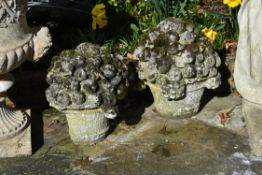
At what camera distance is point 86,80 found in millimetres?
4125

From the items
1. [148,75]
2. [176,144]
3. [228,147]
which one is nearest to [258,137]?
[228,147]

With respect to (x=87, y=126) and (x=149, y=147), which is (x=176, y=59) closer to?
(x=149, y=147)

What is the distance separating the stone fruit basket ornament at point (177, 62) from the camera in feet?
14.4

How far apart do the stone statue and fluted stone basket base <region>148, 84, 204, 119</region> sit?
0.34 meters

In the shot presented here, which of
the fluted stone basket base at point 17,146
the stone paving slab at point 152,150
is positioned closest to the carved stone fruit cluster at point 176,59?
the stone paving slab at point 152,150

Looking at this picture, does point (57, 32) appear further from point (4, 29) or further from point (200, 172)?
point (200, 172)

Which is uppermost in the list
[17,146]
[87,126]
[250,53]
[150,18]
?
[250,53]

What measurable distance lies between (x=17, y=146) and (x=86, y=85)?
2.42 ft

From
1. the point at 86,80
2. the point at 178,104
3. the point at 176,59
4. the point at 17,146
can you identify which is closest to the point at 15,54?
the point at 86,80

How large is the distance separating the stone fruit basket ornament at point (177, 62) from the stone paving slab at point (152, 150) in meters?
0.24

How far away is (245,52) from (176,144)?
34.2 inches

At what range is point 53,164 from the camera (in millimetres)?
4242

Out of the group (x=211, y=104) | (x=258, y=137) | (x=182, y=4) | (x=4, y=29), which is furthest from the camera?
(x=182, y=4)

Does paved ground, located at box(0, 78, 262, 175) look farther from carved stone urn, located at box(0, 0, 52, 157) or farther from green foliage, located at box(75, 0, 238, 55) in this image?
green foliage, located at box(75, 0, 238, 55)
